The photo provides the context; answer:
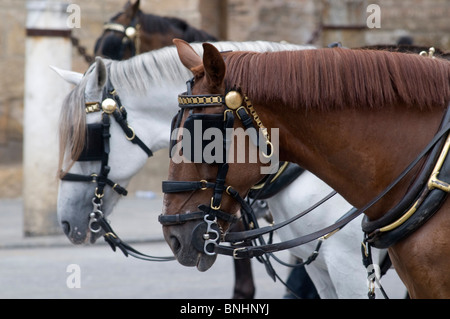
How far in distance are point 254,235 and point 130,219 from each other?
664 cm

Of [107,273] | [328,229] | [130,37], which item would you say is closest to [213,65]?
[328,229]

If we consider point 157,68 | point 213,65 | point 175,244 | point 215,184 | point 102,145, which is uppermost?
point 157,68

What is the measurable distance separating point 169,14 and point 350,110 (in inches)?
332

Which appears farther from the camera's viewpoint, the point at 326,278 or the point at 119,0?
the point at 119,0

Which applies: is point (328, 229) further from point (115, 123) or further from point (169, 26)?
point (169, 26)

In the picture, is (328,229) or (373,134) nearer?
(373,134)

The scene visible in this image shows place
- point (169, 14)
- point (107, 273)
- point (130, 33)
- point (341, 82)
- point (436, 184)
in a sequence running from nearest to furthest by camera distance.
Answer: point (436, 184)
point (341, 82)
point (130, 33)
point (107, 273)
point (169, 14)

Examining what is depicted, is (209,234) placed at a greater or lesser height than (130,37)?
lesser

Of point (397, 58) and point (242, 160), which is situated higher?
point (397, 58)

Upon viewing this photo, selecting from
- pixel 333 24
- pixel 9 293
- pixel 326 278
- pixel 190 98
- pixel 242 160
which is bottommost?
pixel 9 293

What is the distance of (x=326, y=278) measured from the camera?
3588 millimetres

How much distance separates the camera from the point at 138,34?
17.3 ft
